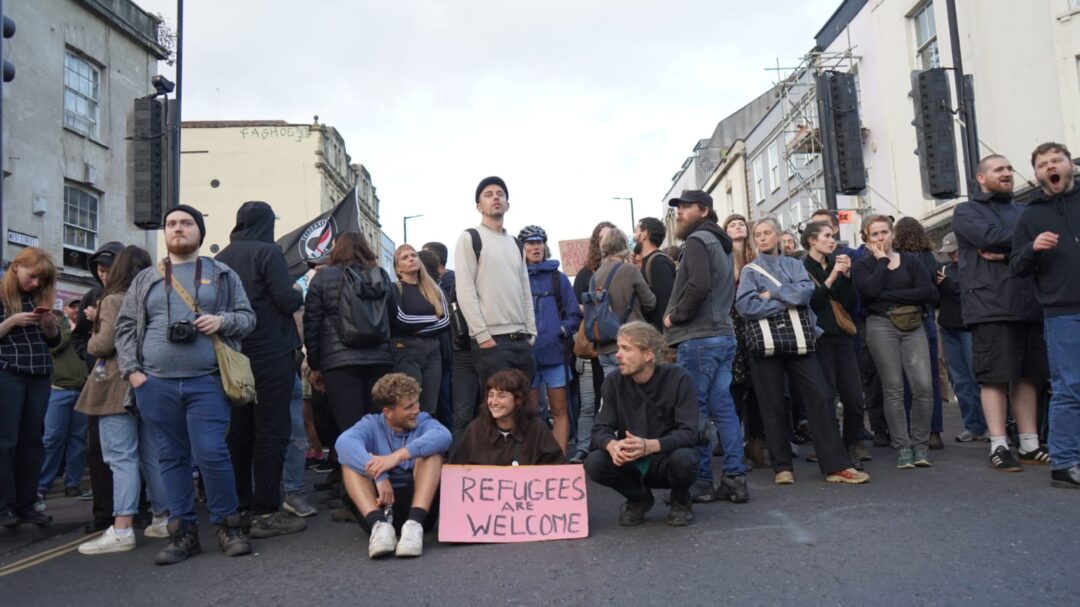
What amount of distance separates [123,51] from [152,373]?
22.1m

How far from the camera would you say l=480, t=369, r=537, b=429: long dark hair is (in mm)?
4809

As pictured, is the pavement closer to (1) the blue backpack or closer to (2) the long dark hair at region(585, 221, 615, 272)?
(1) the blue backpack

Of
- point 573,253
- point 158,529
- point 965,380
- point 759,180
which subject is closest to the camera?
point 158,529

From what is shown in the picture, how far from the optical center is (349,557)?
425 centimetres

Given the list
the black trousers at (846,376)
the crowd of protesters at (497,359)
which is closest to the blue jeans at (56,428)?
the crowd of protesters at (497,359)

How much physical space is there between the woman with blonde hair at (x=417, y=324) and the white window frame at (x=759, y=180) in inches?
1121

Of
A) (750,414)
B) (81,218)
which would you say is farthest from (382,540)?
(81,218)

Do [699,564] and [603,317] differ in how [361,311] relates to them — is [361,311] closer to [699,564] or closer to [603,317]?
[603,317]

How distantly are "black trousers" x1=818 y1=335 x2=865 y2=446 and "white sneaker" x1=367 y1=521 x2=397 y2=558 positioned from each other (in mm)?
3785

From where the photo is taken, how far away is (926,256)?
23.2 ft

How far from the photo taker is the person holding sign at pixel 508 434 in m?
4.80

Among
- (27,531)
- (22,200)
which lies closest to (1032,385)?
(27,531)

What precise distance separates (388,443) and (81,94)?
20716 mm

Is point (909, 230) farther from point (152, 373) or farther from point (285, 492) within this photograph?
point (152, 373)
